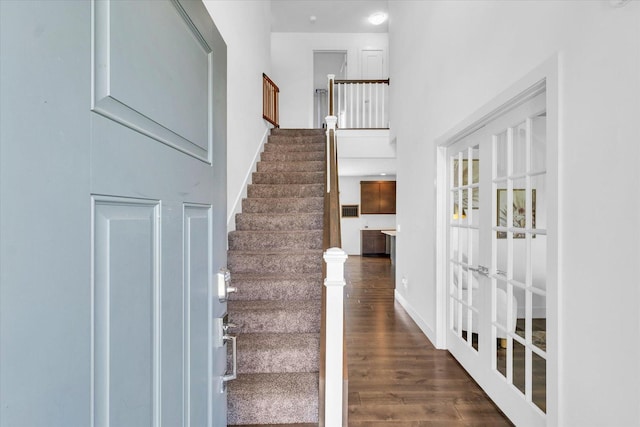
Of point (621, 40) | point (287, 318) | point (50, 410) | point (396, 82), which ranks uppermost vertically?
point (396, 82)

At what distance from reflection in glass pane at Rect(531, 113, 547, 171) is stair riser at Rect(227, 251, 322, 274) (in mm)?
1809

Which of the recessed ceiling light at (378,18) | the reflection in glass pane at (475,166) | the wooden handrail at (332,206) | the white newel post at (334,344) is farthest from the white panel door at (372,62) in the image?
the white newel post at (334,344)

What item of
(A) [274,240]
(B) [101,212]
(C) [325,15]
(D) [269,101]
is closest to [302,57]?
(C) [325,15]

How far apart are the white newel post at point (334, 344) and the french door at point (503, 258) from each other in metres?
1.11

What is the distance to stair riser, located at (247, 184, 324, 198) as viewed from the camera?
3.96m

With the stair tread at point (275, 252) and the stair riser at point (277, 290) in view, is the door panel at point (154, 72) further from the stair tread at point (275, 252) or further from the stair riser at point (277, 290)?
the stair tread at point (275, 252)

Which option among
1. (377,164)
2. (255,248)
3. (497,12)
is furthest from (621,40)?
(377,164)

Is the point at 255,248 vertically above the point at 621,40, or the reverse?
the point at 621,40

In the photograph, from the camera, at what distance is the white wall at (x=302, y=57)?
7.42 metres

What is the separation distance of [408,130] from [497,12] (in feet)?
7.07

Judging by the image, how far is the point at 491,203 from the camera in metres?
2.33

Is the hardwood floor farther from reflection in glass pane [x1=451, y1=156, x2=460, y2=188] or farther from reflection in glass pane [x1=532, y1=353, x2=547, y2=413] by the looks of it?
reflection in glass pane [x1=451, y1=156, x2=460, y2=188]

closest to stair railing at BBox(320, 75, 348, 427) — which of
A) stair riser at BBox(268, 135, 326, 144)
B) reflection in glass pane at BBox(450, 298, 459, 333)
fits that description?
reflection in glass pane at BBox(450, 298, 459, 333)

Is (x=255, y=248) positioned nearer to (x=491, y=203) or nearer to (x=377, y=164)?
(x=491, y=203)
